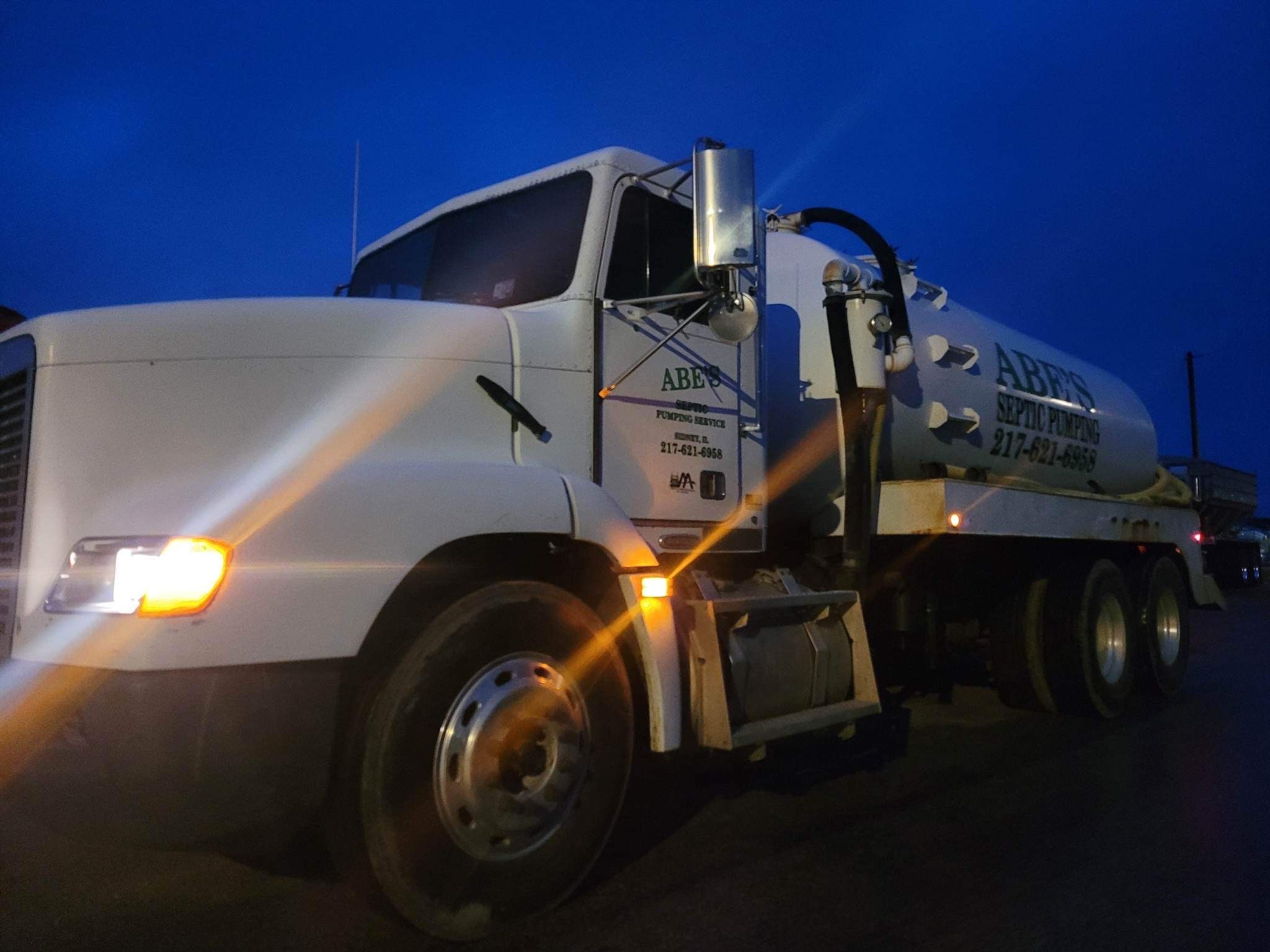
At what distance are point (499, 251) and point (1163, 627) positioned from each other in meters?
6.49

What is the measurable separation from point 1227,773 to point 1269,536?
36.7 metres

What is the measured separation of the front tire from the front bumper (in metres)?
0.24

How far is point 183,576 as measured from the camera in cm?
273

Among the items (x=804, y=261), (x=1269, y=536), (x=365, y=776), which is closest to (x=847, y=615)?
(x=804, y=261)

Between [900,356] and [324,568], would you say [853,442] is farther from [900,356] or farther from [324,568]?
[324,568]

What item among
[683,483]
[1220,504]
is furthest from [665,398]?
[1220,504]

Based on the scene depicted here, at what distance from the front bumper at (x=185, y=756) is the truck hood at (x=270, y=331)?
3.26 ft

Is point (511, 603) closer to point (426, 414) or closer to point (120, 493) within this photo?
point (426, 414)

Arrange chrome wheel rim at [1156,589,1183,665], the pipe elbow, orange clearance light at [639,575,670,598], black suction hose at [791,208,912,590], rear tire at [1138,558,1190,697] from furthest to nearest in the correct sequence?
chrome wheel rim at [1156,589,1183,665], rear tire at [1138,558,1190,697], the pipe elbow, black suction hose at [791,208,912,590], orange clearance light at [639,575,670,598]

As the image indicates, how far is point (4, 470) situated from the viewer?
3180mm

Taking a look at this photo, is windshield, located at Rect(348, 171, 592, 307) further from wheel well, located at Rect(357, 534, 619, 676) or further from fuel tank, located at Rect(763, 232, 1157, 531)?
fuel tank, located at Rect(763, 232, 1157, 531)

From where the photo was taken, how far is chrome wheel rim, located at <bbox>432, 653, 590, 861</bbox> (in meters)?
3.19

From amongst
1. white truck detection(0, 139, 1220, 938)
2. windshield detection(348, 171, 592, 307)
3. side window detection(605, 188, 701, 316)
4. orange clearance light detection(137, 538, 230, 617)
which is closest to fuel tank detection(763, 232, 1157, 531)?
white truck detection(0, 139, 1220, 938)

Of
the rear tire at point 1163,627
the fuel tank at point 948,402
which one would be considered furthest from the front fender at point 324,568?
the rear tire at point 1163,627
